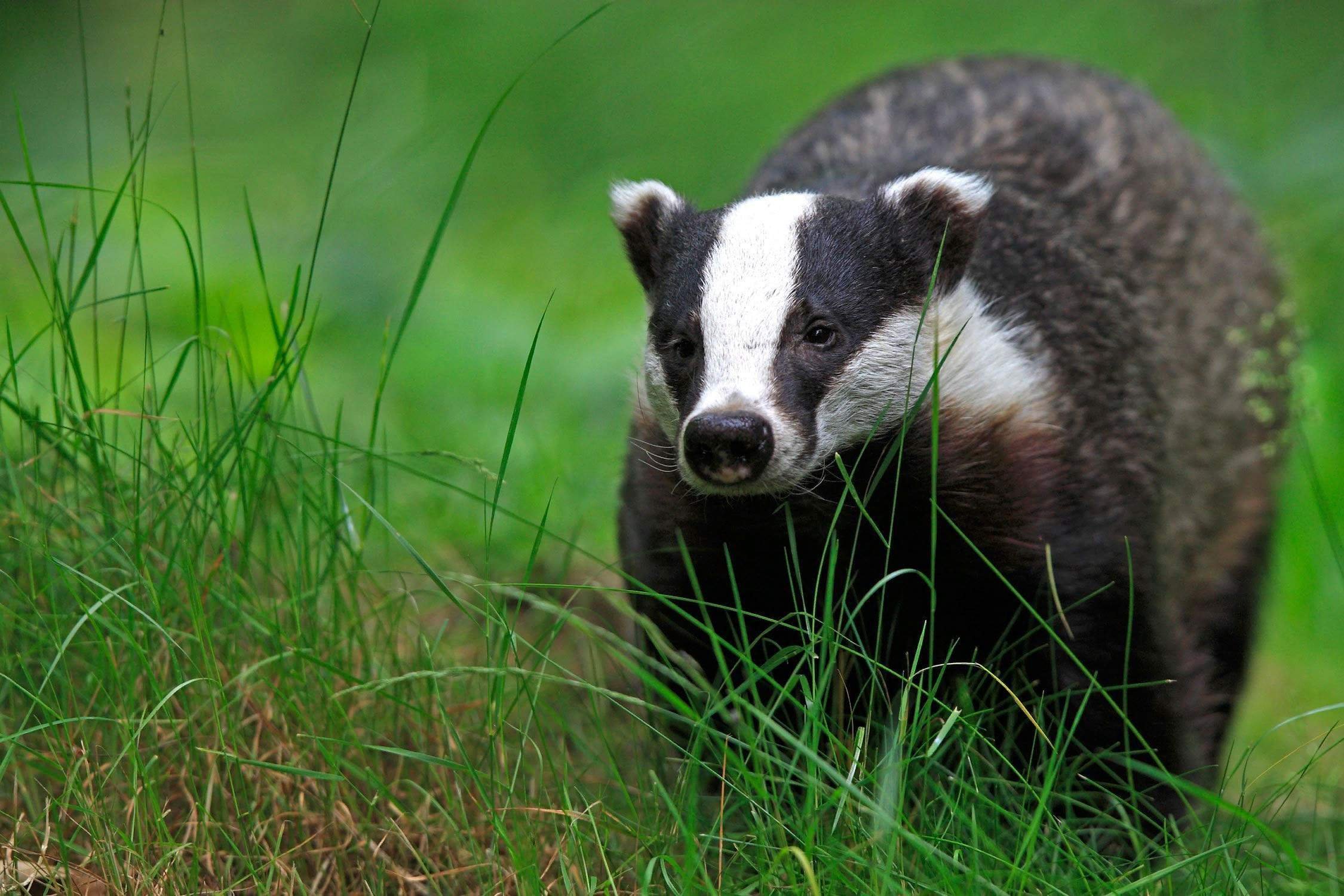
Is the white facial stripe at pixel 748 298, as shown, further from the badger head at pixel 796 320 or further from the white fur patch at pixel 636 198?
the white fur patch at pixel 636 198

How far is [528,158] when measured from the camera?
351 inches

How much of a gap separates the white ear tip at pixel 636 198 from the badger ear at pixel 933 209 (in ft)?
1.66

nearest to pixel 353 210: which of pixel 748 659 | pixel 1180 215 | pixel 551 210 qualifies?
pixel 551 210

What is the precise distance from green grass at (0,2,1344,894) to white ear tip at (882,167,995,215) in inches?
34.3

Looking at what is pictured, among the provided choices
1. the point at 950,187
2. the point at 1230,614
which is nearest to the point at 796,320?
the point at 950,187

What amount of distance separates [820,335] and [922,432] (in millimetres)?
295

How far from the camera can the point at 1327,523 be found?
112 inches

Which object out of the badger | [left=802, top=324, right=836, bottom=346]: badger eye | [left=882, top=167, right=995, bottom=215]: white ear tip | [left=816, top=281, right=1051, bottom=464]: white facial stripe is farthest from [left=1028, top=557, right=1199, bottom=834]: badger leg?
[left=882, top=167, right=995, bottom=215]: white ear tip

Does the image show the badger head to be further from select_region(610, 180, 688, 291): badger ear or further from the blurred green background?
the blurred green background

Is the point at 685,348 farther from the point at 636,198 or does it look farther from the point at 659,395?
the point at 636,198

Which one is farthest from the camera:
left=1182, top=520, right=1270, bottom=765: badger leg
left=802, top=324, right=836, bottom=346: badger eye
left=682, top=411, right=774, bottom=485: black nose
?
left=1182, top=520, right=1270, bottom=765: badger leg

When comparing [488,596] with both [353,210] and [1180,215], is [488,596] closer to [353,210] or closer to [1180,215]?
[1180,215]

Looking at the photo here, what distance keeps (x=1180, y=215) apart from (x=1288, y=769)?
1668mm

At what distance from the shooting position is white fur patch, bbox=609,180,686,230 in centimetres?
336
